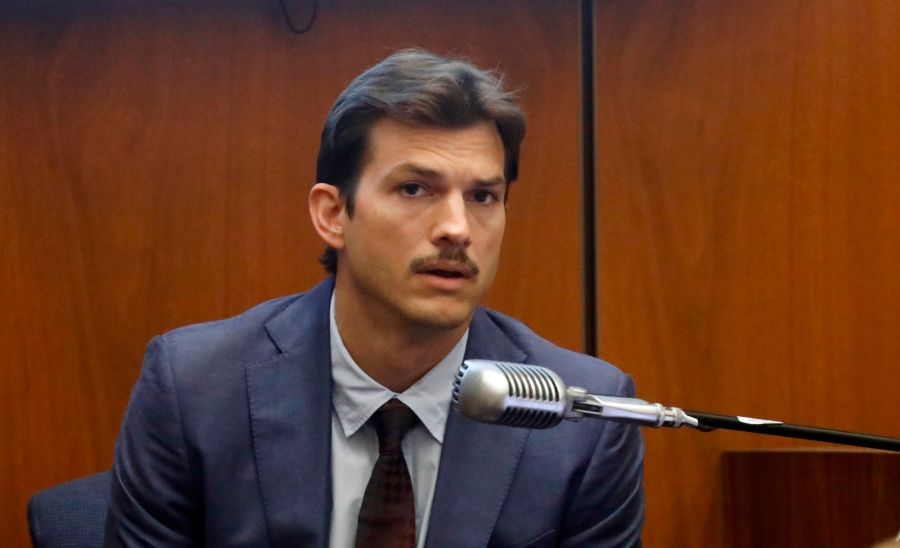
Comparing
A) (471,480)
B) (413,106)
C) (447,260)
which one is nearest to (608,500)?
(471,480)

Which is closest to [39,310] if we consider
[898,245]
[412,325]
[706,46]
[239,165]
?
[239,165]

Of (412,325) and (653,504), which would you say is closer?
(412,325)

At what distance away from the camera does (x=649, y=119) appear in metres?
2.30

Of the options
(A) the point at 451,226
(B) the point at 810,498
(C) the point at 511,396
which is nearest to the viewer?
(C) the point at 511,396

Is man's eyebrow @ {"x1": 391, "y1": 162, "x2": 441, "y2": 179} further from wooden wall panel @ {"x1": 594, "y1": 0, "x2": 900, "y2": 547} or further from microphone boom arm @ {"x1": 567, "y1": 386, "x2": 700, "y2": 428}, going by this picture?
wooden wall panel @ {"x1": 594, "y1": 0, "x2": 900, "y2": 547}

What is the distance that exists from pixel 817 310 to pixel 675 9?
2.19ft

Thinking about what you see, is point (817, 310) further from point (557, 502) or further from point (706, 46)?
point (557, 502)

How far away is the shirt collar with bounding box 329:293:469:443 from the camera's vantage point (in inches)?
64.8

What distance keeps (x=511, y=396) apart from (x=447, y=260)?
654 mm

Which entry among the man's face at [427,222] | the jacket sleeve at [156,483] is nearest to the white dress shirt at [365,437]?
the man's face at [427,222]

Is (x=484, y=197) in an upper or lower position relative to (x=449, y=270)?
upper

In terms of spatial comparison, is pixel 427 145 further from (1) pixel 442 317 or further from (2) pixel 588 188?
(2) pixel 588 188

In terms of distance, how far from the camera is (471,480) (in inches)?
62.3

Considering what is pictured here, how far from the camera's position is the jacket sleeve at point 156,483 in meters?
1.56
